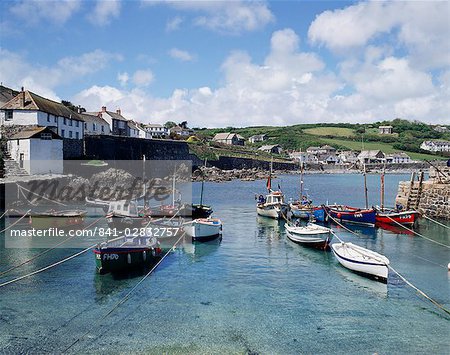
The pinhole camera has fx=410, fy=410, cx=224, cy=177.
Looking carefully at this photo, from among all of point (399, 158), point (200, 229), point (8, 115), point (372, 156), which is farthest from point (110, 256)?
point (399, 158)

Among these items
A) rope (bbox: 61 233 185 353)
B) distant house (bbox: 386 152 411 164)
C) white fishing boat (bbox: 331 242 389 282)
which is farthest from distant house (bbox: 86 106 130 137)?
distant house (bbox: 386 152 411 164)

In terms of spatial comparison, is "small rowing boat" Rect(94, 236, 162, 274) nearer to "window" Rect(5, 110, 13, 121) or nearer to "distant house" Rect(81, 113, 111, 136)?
"window" Rect(5, 110, 13, 121)

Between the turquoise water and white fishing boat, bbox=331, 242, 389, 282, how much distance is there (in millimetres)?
530

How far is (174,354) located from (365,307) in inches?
371

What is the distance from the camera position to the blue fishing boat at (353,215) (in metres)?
40.4

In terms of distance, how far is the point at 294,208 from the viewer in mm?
45250

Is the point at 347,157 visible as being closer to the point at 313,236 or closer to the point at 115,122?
the point at 115,122

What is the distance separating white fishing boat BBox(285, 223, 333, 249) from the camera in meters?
30.2

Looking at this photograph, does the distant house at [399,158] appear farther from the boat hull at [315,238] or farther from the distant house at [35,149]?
the boat hull at [315,238]

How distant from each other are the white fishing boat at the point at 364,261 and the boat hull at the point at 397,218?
1653 cm

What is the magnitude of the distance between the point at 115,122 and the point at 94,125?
10.3 metres

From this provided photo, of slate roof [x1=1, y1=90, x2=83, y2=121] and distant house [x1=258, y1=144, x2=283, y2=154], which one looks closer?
slate roof [x1=1, y1=90, x2=83, y2=121]

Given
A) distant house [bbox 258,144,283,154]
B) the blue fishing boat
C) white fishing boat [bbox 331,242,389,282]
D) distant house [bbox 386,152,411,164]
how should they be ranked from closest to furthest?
white fishing boat [bbox 331,242,389,282] → the blue fishing boat → distant house [bbox 258,144,283,154] → distant house [bbox 386,152,411,164]

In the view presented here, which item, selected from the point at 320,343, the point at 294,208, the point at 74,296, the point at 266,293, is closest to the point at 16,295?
the point at 74,296
